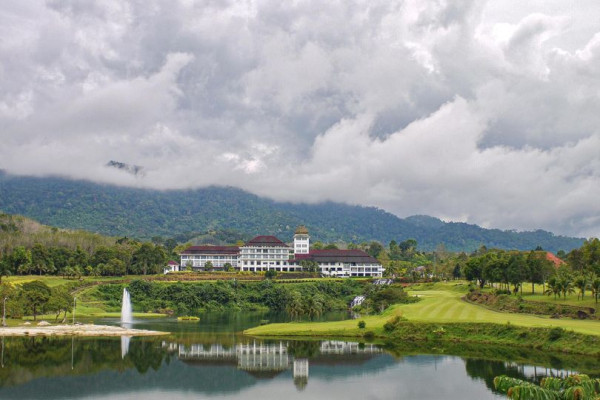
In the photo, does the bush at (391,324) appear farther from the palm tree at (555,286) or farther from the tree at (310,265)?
the tree at (310,265)

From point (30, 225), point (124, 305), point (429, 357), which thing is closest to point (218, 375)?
point (429, 357)

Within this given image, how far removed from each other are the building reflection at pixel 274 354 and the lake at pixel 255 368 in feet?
0.30

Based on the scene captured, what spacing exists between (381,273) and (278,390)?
115 metres

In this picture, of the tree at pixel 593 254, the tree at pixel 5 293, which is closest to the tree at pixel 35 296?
the tree at pixel 5 293

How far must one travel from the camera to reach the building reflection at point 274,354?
4509 centimetres

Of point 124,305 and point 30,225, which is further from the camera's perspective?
point 30,225

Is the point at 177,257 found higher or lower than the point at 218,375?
higher

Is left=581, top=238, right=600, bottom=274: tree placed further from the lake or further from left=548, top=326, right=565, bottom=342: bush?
the lake

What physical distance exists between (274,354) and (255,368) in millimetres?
6437

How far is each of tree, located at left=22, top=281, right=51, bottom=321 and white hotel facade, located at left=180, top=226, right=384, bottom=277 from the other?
75.8 m

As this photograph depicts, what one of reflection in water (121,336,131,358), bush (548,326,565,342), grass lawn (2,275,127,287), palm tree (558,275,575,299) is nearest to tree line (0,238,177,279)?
grass lawn (2,275,127,287)

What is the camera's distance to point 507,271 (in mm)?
80625

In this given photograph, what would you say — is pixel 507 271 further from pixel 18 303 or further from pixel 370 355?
pixel 18 303

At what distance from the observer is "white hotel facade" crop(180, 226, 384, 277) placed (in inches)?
5856
